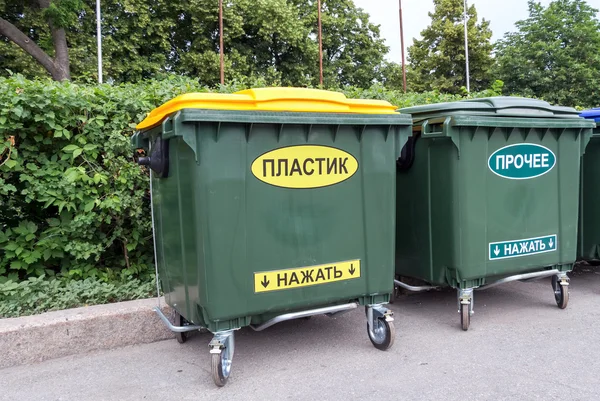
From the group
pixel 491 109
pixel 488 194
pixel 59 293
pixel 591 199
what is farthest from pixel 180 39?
pixel 488 194

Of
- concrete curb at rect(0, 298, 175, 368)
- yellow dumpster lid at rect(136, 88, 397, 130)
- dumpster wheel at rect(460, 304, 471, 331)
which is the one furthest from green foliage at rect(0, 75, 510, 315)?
dumpster wheel at rect(460, 304, 471, 331)

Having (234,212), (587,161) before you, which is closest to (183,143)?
(234,212)

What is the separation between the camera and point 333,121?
288cm

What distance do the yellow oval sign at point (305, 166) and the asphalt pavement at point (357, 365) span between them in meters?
1.16

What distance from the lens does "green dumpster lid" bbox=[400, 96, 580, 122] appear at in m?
3.48

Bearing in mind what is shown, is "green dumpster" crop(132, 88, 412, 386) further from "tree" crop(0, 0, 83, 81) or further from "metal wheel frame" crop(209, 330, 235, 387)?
"tree" crop(0, 0, 83, 81)

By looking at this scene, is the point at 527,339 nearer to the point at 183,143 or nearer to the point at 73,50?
the point at 183,143

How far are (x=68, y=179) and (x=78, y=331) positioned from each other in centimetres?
116

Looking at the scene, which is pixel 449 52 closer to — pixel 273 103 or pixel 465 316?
pixel 465 316

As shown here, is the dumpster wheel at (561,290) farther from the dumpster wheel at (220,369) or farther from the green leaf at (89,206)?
the green leaf at (89,206)

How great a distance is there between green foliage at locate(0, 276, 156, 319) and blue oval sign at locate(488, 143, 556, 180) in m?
2.89

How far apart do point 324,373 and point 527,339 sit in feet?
5.15

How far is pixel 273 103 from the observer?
275 centimetres

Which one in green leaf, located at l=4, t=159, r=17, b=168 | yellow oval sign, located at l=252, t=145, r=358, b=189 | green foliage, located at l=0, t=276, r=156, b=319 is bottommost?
green foliage, located at l=0, t=276, r=156, b=319
